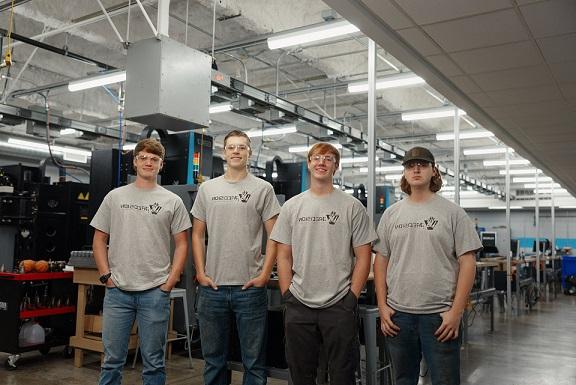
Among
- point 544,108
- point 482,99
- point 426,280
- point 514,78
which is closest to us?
point 426,280

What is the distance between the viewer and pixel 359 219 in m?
2.34

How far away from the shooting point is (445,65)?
13.6 ft

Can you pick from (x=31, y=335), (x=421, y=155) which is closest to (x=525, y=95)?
(x=421, y=155)

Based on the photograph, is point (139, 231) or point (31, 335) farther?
point (31, 335)

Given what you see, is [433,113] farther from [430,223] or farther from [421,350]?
A: [421,350]

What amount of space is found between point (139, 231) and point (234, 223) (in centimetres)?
48

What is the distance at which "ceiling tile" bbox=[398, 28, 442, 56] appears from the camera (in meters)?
3.48


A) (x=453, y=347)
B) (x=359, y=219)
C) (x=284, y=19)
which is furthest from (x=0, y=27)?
(x=453, y=347)

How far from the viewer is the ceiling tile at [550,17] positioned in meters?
3.01

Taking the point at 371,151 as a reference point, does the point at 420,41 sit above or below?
above

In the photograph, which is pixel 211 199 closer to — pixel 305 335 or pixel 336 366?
pixel 305 335

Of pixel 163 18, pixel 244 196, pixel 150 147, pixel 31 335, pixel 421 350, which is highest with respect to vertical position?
pixel 163 18

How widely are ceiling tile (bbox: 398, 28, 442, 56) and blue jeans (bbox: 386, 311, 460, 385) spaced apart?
208cm

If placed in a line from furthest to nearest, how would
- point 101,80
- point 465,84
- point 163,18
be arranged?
point 101,80 → point 465,84 → point 163,18
